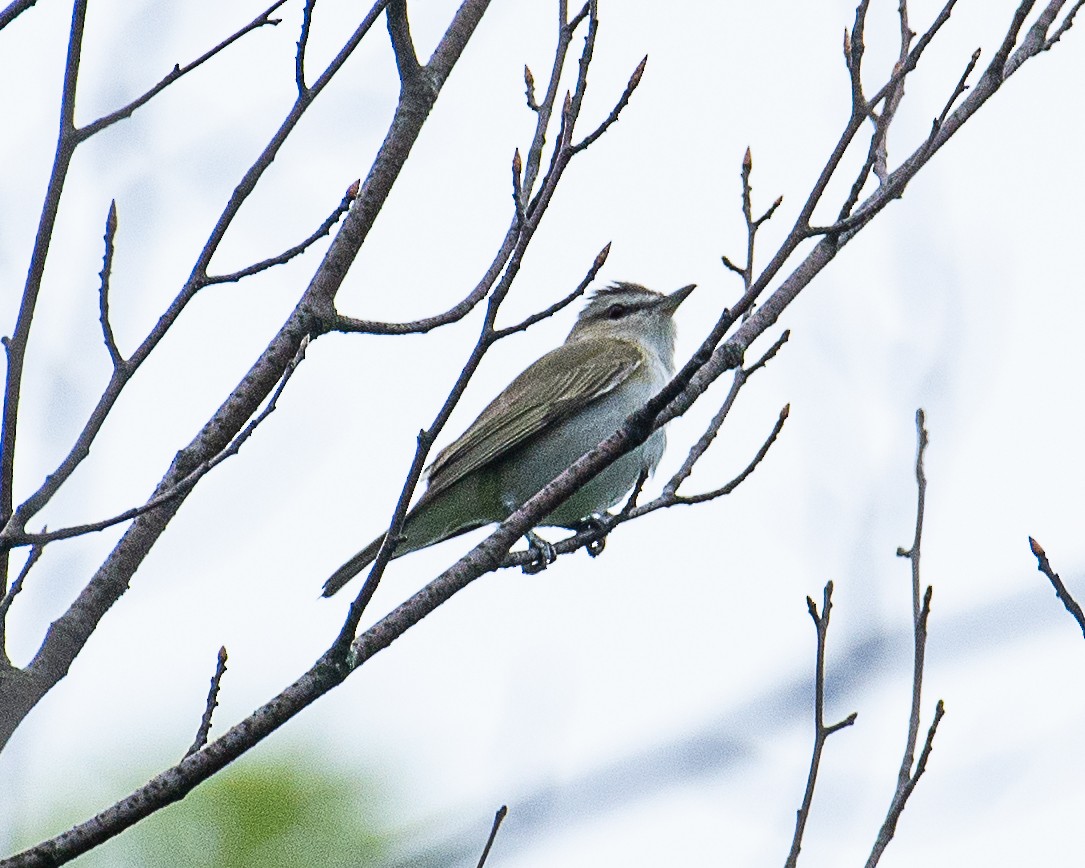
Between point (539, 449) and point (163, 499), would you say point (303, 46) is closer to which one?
point (163, 499)

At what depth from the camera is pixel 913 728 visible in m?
3.68

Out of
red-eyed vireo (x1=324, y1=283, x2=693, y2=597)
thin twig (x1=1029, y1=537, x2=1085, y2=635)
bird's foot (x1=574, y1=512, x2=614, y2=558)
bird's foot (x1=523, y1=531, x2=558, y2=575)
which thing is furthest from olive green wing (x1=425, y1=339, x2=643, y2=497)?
thin twig (x1=1029, y1=537, x2=1085, y2=635)

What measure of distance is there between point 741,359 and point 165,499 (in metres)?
1.64

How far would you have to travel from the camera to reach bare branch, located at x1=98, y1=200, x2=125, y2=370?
3.97 metres

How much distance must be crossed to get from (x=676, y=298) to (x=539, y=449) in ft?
7.12

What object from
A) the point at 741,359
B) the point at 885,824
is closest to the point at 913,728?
the point at 885,824

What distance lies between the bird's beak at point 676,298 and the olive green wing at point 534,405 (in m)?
0.84

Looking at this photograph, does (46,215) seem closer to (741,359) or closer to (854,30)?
(741,359)

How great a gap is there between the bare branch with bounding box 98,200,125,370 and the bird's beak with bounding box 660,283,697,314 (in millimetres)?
6388

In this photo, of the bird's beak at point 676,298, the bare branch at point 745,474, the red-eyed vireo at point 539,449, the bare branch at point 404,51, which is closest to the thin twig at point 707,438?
the bare branch at point 745,474

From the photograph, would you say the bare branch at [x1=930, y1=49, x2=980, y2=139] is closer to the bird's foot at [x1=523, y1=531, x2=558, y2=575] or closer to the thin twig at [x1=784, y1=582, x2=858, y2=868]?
the thin twig at [x1=784, y1=582, x2=858, y2=868]

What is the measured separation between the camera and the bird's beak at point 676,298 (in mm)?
10023

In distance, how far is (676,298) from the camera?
10078 millimetres

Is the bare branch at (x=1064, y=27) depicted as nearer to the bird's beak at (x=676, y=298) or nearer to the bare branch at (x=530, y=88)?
the bare branch at (x=530, y=88)
